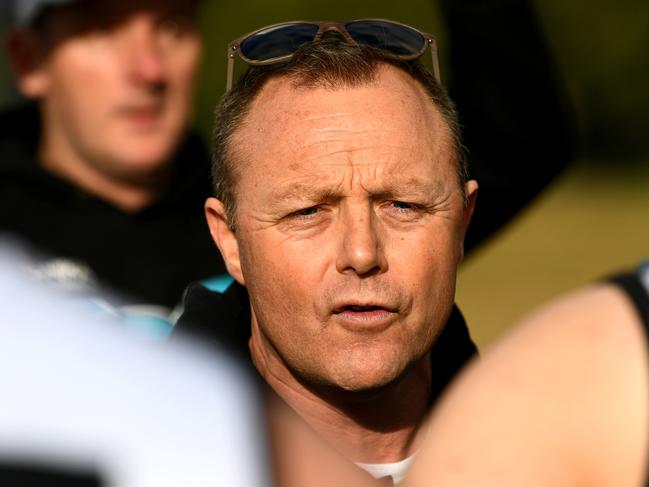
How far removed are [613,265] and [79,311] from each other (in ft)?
31.0

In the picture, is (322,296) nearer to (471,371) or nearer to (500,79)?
(471,371)

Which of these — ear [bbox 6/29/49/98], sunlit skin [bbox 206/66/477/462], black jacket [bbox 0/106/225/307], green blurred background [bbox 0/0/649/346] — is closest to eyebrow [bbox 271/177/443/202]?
sunlit skin [bbox 206/66/477/462]

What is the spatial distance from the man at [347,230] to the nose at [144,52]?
1.47m

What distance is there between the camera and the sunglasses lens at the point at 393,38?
1805 millimetres

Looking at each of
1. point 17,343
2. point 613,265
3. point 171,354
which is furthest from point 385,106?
point 613,265

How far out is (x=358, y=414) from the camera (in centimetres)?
179

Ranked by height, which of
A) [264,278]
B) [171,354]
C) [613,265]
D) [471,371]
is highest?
[171,354]

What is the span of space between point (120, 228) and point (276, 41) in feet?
5.42

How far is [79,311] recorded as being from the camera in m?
0.99

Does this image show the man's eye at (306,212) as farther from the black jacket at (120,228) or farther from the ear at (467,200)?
the black jacket at (120,228)

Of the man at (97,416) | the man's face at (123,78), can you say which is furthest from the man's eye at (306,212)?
the man's face at (123,78)

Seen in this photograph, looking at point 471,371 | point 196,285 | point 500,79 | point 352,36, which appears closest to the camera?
point 471,371

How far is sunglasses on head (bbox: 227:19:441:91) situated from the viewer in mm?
1777

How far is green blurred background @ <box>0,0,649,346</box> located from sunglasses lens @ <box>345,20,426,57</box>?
7.61 metres
